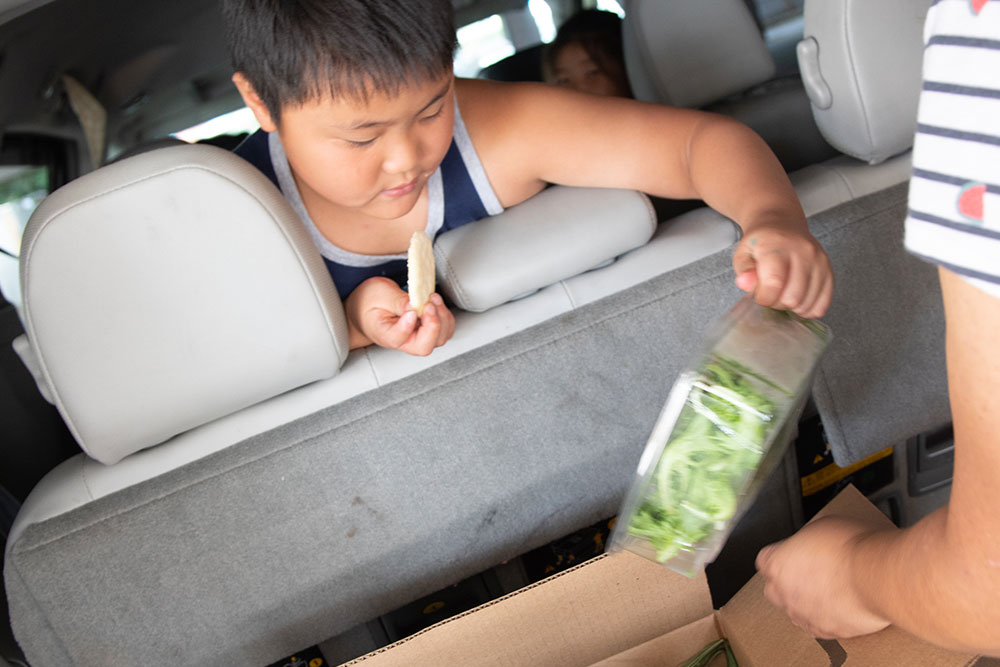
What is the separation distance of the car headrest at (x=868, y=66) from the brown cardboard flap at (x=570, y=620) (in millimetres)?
646

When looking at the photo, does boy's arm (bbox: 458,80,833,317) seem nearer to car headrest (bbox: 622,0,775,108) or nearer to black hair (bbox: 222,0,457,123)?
black hair (bbox: 222,0,457,123)

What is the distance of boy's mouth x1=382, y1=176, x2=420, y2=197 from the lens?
3.58 feet

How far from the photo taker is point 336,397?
1145 mm

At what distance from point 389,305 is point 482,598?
50 centimetres

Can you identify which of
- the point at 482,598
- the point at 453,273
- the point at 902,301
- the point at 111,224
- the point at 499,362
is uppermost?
the point at 111,224

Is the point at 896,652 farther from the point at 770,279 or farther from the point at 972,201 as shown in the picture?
the point at 972,201

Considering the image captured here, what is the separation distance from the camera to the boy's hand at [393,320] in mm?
1074

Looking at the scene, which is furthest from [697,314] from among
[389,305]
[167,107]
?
[167,107]

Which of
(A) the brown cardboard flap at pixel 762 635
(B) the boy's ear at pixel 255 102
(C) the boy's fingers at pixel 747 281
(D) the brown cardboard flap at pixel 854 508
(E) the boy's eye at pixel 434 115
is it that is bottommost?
(A) the brown cardboard flap at pixel 762 635

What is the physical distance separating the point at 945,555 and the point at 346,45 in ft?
2.50

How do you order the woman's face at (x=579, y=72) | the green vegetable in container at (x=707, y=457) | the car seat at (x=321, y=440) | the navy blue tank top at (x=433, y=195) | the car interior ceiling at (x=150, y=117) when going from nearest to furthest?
the green vegetable in container at (x=707, y=457)
the car seat at (x=321, y=440)
the navy blue tank top at (x=433, y=195)
the car interior ceiling at (x=150, y=117)
the woman's face at (x=579, y=72)

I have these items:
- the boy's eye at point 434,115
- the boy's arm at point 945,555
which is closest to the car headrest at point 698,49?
the boy's eye at point 434,115

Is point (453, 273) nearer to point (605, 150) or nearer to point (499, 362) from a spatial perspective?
point (499, 362)

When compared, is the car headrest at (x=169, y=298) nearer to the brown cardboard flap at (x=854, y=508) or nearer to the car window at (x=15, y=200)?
the car window at (x=15, y=200)
